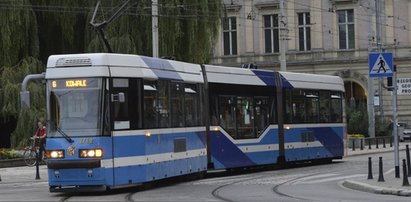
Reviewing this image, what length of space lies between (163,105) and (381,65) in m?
6.11

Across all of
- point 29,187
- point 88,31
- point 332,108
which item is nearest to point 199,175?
point 29,187

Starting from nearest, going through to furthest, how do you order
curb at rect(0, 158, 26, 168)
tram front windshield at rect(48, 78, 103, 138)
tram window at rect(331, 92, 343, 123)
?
tram front windshield at rect(48, 78, 103, 138)
tram window at rect(331, 92, 343, 123)
curb at rect(0, 158, 26, 168)

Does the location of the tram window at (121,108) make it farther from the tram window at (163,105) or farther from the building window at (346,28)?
the building window at (346,28)

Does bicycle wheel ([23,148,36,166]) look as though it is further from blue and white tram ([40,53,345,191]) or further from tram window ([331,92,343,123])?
tram window ([331,92,343,123])

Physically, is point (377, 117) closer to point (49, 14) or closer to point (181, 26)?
point (181, 26)

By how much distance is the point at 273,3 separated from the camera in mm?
70312

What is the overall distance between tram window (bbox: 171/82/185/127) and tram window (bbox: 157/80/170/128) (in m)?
0.30

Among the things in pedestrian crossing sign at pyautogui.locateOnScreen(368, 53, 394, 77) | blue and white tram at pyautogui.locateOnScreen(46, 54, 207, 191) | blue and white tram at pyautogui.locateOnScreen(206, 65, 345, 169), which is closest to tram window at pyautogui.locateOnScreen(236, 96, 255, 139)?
blue and white tram at pyautogui.locateOnScreen(206, 65, 345, 169)

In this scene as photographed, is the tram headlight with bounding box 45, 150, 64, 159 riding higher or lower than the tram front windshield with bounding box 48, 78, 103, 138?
lower

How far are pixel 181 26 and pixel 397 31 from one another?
35.5 metres

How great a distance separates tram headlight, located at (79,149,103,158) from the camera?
57.1 ft

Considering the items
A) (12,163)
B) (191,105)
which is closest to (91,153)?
(191,105)

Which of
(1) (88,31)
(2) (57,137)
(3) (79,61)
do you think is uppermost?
(1) (88,31)

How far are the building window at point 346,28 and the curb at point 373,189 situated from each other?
51.4m
